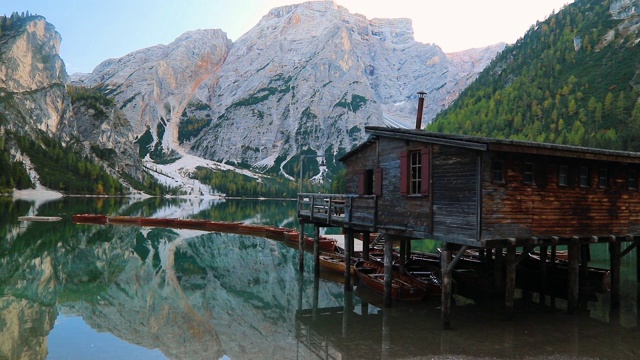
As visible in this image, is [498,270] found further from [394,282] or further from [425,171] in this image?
[425,171]

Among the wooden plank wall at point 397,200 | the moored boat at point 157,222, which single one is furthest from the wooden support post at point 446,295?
the moored boat at point 157,222

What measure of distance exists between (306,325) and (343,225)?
6.70 m

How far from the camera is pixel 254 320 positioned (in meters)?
21.5

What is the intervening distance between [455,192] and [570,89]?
508ft

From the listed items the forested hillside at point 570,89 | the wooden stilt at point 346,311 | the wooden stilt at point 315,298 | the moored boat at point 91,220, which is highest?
the forested hillside at point 570,89

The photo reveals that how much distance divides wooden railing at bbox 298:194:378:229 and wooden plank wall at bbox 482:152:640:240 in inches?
271

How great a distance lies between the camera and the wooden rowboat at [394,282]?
77.9 feet

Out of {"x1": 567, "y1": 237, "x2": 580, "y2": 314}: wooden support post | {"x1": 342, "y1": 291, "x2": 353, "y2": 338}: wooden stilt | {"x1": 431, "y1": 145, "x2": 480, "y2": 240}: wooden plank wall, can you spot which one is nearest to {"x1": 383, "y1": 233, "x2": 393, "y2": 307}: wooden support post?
{"x1": 342, "y1": 291, "x2": 353, "y2": 338}: wooden stilt

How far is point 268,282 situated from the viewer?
3095 cm

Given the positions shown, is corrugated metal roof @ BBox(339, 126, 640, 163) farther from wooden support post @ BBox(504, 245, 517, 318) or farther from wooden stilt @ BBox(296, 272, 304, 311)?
wooden stilt @ BBox(296, 272, 304, 311)

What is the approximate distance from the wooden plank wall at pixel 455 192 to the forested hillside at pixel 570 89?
107 m

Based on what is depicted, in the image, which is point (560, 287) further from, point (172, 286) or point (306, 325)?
point (172, 286)

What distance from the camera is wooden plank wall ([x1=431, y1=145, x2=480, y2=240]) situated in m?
17.5

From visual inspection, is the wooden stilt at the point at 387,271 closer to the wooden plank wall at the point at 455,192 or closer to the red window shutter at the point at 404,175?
A: the red window shutter at the point at 404,175
